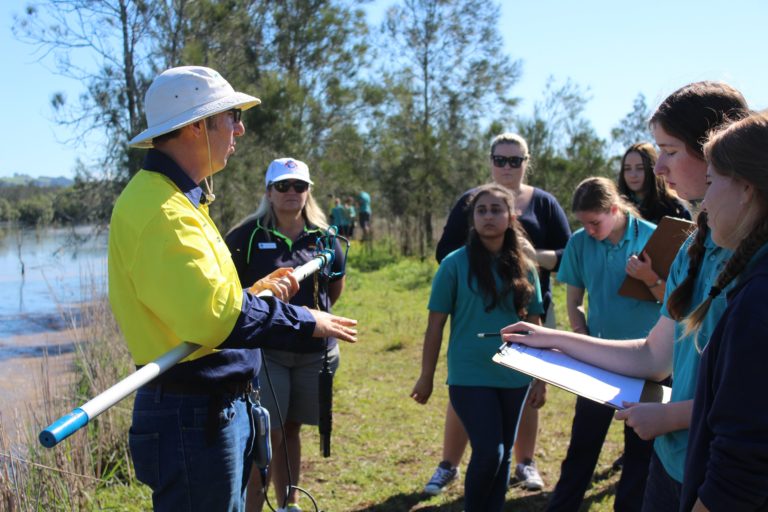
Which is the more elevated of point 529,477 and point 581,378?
point 581,378

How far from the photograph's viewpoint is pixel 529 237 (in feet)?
14.0

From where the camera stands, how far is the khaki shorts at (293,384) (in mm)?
Result: 3676

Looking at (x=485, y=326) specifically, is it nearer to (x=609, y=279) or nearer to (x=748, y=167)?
(x=609, y=279)


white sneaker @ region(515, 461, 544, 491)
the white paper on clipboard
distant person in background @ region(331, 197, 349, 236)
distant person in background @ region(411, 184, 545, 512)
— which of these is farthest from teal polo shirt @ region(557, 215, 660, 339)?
distant person in background @ region(331, 197, 349, 236)

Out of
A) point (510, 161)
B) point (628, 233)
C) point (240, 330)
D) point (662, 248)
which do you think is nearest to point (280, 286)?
point (240, 330)

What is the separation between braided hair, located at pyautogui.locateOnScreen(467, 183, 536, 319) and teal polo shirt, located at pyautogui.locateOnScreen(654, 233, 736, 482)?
143cm

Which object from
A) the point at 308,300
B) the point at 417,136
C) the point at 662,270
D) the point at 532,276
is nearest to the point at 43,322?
the point at 308,300

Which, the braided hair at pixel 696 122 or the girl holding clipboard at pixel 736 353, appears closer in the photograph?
the girl holding clipboard at pixel 736 353

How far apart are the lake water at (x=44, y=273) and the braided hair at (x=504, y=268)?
4898 millimetres

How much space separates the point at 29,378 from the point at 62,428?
4.83m

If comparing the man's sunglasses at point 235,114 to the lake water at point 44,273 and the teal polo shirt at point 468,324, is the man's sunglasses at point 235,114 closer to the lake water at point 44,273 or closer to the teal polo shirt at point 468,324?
the teal polo shirt at point 468,324

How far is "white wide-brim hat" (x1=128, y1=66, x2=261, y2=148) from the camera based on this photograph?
2172mm

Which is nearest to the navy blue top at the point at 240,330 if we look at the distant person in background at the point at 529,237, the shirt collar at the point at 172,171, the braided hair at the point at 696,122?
the shirt collar at the point at 172,171

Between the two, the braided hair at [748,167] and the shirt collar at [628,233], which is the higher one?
the braided hair at [748,167]
